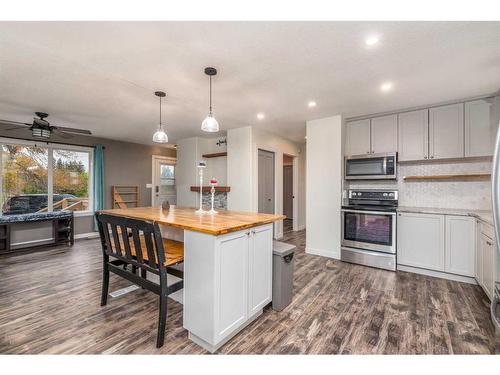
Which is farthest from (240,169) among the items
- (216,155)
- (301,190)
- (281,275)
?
(281,275)

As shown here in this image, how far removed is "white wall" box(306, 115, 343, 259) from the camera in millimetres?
3936

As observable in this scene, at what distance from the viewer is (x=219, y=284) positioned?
1.71m

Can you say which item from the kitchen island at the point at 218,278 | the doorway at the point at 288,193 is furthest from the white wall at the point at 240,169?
the doorway at the point at 288,193

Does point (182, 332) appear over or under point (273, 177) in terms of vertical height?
under

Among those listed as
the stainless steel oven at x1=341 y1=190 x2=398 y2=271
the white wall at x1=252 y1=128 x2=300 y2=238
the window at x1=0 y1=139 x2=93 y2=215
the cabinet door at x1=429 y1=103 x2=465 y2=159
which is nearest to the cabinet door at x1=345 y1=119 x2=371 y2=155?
the stainless steel oven at x1=341 y1=190 x2=398 y2=271

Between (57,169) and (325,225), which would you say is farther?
(57,169)

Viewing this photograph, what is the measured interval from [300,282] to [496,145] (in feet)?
7.91

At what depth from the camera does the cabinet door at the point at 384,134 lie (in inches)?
142

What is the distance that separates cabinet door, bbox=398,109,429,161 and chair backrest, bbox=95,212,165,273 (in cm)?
356

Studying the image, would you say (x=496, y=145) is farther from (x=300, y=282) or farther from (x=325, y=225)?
(x=325, y=225)

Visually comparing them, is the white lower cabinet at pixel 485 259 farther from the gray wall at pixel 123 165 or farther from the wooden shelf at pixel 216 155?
the gray wall at pixel 123 165

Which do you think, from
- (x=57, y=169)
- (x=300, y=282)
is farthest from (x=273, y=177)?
(x=57, y=169)

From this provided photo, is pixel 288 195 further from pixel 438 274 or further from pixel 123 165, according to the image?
pixel 123 165
